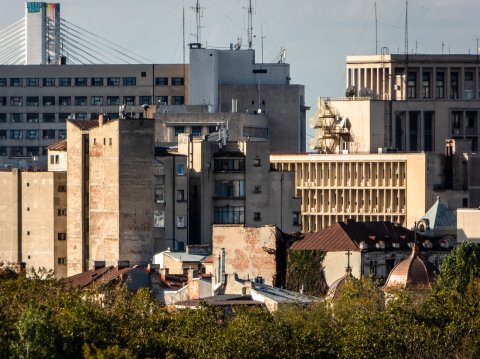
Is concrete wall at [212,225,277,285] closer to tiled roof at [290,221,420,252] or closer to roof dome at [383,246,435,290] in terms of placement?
tiled roof at [290,221,420,252]

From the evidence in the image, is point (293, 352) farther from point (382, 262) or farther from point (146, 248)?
point (146, 248)

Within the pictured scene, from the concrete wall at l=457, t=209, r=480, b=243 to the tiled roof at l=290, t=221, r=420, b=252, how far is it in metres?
5.48

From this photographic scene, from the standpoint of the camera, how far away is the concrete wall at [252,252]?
180750 millimetres

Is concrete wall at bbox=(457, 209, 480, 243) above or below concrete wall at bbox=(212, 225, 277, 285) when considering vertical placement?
above

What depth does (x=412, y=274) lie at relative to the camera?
6496 inches

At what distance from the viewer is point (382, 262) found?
591 ft

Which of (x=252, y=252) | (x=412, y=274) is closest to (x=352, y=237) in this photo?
(x=252, y=252)

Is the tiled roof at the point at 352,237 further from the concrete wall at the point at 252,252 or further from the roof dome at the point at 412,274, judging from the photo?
the roof dome at the point at 412,274

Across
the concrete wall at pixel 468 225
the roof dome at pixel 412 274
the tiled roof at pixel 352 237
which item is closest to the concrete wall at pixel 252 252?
the tiled roof at pixel 352 237

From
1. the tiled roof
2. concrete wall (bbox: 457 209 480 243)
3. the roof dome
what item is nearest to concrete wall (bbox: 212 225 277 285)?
the tiled roof

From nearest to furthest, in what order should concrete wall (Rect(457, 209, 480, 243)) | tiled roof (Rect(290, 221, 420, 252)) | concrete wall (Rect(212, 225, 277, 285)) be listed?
1. tiled roof (Rect(290, 221, 420, 252))
2. concrete wall (Rect(212, 225, 277, 285))
3. concrete wall (Rect(457, 209, 480, 243))

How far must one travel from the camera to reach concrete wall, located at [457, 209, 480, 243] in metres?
192

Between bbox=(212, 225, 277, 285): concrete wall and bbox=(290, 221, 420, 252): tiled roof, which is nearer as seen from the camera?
bbox=(290, 221, 420, 252): tiled roof

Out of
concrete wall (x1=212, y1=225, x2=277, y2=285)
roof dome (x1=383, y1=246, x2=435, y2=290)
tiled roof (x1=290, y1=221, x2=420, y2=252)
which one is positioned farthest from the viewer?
concrete wall (x1=212, y1=225, x2=277, y2=285)
